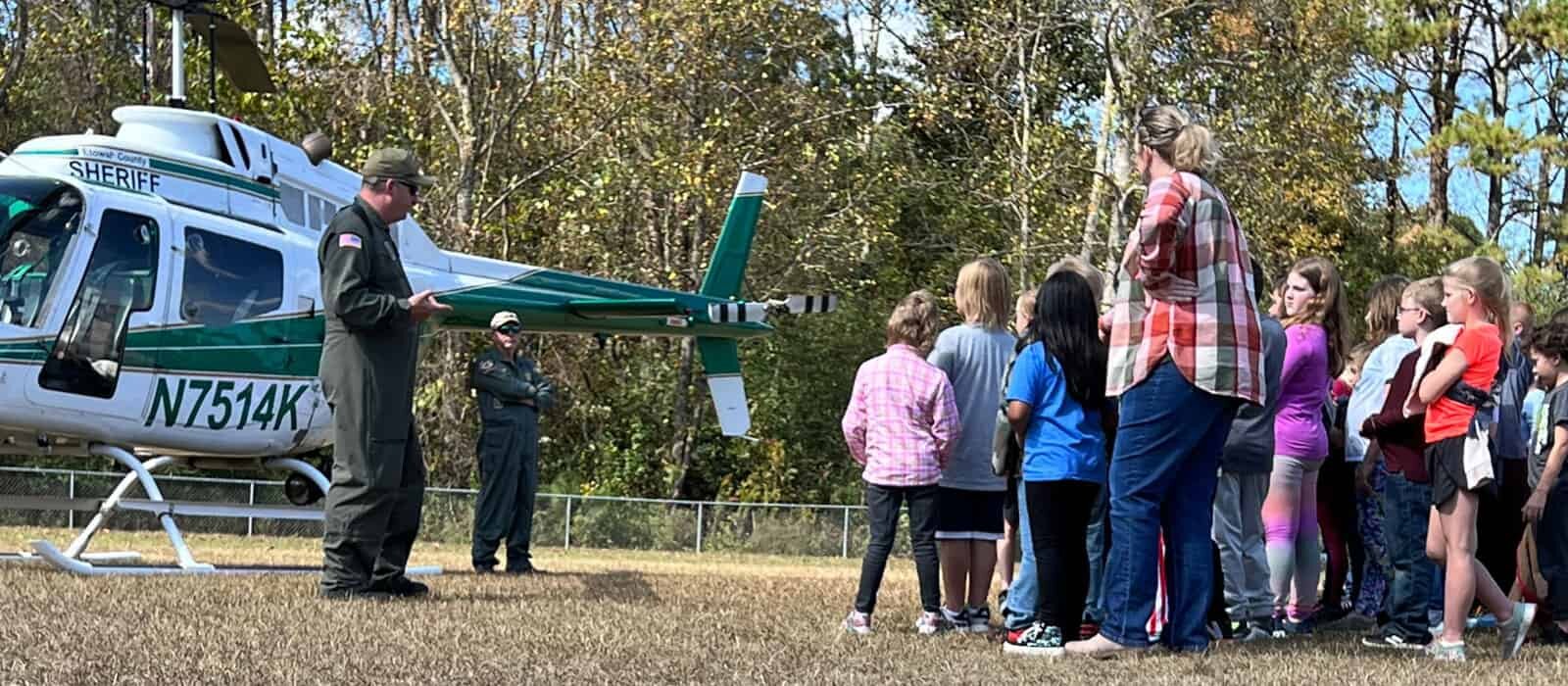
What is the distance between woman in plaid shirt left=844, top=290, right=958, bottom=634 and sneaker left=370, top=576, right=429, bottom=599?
6.20ft

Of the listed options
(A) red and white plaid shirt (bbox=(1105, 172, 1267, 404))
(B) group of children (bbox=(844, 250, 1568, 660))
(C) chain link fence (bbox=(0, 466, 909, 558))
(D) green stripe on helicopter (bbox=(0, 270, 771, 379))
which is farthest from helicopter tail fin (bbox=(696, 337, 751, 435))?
(A) red and white plaid shirt (bbox=(1105, 172, 1267, 404))

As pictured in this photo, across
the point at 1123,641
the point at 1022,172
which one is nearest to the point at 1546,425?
the point at 1123,641

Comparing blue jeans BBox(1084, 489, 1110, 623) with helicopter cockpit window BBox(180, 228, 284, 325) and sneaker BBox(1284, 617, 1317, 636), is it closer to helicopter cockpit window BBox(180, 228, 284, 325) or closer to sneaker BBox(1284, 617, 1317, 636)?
sneaker BBox(1284, 617, 1317, 636)

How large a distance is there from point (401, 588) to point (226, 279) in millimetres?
2943

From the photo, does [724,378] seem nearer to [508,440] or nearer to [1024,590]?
[508,440]

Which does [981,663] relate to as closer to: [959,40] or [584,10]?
[584,10]

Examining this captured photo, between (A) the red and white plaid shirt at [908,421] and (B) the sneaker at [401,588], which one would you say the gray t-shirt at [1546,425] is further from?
(B) the sneaker at [401,588]

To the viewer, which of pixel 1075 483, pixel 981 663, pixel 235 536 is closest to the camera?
pixel 981 663

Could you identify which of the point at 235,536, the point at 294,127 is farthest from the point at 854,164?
the point at 235,536

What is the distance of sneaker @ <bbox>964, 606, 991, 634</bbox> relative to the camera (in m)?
7.13

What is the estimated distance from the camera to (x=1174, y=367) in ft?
18.5

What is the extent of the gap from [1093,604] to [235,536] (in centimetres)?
1252

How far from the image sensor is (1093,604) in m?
6.64

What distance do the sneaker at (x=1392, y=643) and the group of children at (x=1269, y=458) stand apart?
1 cm
